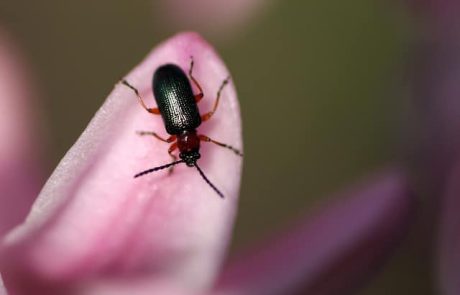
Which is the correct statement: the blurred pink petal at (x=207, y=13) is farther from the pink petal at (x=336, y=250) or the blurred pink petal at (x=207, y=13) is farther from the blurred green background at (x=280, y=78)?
the pink petal at (x=336, y=250)

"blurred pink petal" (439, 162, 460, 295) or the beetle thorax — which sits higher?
the beetle thorax

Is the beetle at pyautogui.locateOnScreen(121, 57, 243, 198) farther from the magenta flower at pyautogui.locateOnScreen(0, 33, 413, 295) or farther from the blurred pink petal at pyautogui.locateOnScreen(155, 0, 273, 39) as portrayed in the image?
the blurred pink petal at pyautogui.locateOnScreen(155, 0, 273, 39)

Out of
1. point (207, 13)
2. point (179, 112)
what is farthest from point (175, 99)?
point (207, 13)

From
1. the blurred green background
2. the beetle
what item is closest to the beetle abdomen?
the beetle

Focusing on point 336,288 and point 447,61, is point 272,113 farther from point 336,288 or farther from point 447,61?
point 336,288

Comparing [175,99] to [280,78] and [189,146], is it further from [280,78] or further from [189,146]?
[280,78]

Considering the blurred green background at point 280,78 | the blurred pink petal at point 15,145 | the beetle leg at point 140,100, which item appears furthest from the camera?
the blurred green background at point 280,78

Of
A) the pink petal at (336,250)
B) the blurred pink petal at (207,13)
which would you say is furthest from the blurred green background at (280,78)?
the pink petal at (336,250)
